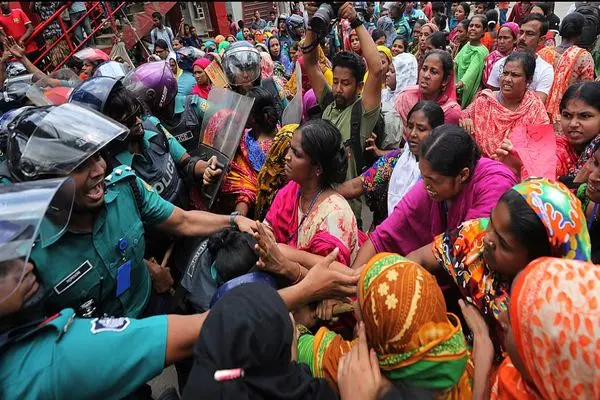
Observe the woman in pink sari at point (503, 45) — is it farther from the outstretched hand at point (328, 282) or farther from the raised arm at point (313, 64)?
the outstretched hand at point (328, 282)

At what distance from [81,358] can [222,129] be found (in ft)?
A: 5.97

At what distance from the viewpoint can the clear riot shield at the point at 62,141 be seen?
1365 mm

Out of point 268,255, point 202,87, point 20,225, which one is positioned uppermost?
point 20,225

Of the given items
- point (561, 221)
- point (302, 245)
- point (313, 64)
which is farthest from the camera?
point (313, 64)

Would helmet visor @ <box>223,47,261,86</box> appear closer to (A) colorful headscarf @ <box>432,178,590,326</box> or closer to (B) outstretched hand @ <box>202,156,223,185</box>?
(B) outstretched hand @ <box>202,156,223,185</box>

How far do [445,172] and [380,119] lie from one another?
126 cm

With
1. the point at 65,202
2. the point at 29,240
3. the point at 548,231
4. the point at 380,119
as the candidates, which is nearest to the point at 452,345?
the point at 548,231

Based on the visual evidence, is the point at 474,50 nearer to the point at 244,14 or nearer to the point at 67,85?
the point at 67,85

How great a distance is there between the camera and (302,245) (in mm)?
1970

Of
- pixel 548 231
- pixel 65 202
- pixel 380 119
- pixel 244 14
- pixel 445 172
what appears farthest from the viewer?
pixel 244 14

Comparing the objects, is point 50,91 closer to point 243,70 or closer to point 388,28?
point 243,70

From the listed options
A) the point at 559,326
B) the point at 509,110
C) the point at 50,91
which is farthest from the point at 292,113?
the point at 559,326

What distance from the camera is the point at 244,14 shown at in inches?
718

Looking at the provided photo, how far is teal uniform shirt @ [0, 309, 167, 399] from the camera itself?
104 centimetres
